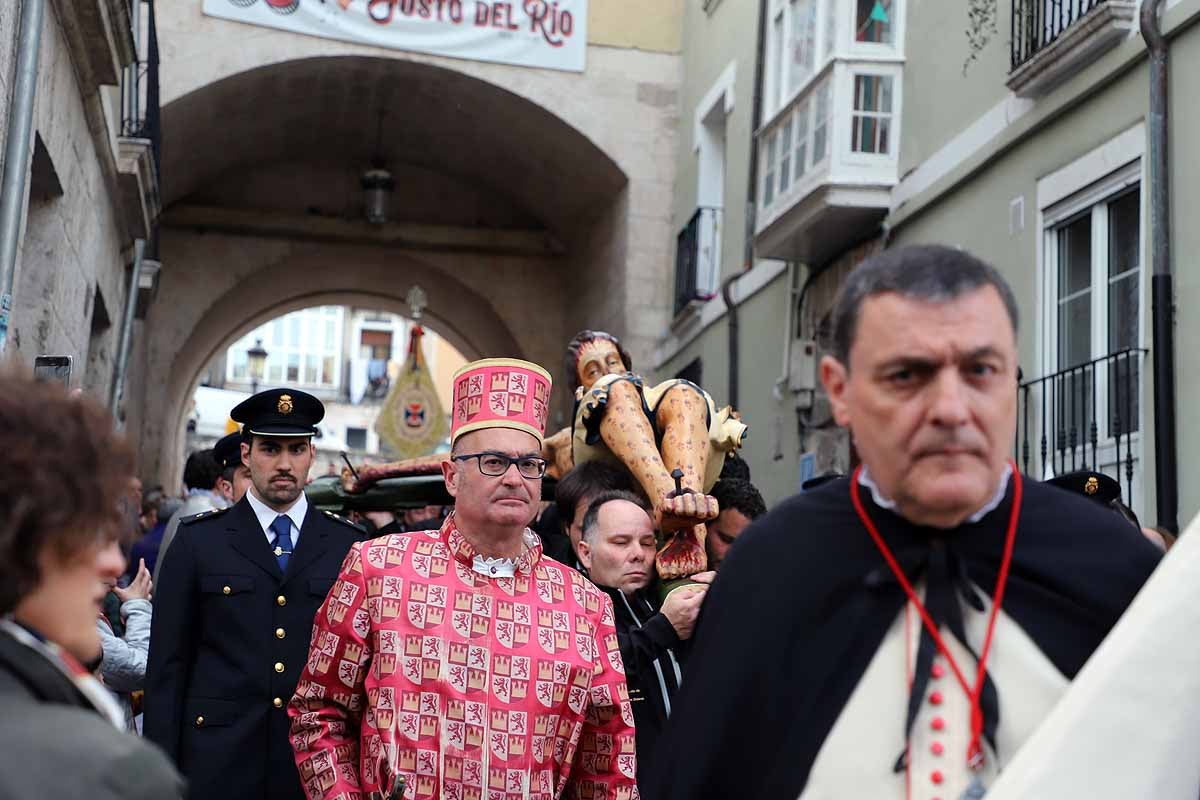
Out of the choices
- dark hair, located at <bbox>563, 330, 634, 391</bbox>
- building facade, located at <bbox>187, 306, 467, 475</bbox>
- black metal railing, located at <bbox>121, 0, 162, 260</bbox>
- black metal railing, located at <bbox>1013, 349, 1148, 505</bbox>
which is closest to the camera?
dark hair, located at <bbox>563, 330, 634, 391</bbox>

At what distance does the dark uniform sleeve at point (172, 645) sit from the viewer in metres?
5.20

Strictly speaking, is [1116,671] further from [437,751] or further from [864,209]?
[864,209]

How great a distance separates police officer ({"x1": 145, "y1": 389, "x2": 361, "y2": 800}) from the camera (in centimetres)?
527

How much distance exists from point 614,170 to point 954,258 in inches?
621

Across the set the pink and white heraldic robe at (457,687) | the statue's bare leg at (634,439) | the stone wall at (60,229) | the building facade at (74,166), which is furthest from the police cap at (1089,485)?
the stone wall at (60,229)

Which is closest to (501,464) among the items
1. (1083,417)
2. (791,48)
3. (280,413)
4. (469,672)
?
(469,672)

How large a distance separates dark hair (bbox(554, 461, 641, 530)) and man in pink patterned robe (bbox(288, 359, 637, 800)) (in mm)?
1222

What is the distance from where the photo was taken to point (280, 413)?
235 inches

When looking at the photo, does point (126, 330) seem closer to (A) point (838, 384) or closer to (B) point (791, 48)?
(B) point (791, 48)

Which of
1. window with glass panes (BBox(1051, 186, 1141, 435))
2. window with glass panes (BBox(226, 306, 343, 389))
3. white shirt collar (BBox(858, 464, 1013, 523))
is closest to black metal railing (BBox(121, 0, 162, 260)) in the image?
window with glass panes (BBox(1051, 186, 1141, 435))

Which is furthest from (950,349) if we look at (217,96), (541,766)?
(217,96)

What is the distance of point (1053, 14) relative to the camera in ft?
32.3

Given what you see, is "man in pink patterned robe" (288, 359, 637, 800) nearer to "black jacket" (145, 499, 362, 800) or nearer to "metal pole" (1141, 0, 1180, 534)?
"black jacket" (145, 499, 362, 800)

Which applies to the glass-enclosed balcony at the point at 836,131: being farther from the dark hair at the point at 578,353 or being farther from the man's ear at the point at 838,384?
the man's ear at the point at 838,384
